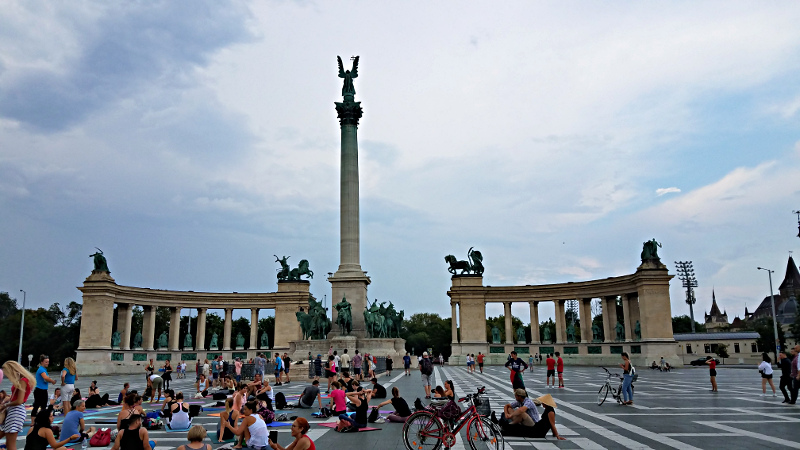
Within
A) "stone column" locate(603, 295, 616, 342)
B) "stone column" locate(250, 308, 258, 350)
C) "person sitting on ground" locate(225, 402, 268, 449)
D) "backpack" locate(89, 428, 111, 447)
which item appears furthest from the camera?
"stone column" locate(250, 308, 258, 350)

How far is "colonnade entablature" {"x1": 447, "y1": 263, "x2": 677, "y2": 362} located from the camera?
207 ft

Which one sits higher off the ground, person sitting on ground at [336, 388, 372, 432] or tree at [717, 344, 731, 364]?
person sitting on ground at [336, 388, 372, 432]

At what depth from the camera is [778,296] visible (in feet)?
582

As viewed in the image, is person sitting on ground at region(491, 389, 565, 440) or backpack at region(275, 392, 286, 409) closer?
person sitting on ground at region(491, 389, 565, 440)

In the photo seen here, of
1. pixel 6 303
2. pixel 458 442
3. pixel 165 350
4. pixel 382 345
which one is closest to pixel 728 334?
pixel 382 345

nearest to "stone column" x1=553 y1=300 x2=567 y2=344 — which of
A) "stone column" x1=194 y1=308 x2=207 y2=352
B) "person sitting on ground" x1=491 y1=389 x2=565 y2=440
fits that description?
"stone column" x1=194 y1=308 x2=207 y2=352

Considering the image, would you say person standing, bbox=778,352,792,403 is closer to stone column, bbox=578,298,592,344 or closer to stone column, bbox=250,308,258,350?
stone column, bbox=578,298,592,344

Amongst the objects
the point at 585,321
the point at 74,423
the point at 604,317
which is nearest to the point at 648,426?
the point at 74,423

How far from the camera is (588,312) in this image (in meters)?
74.8

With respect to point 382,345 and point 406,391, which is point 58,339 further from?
point 406,391

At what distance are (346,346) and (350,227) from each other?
35.9 feet

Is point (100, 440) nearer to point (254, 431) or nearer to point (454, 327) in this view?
point (254, 431)

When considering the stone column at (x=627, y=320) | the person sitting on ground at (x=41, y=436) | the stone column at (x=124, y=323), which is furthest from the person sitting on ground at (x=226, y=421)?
the stone column at (x=124, y=323)

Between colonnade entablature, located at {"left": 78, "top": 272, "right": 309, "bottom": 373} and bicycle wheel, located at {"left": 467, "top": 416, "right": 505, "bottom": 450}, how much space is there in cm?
6031
